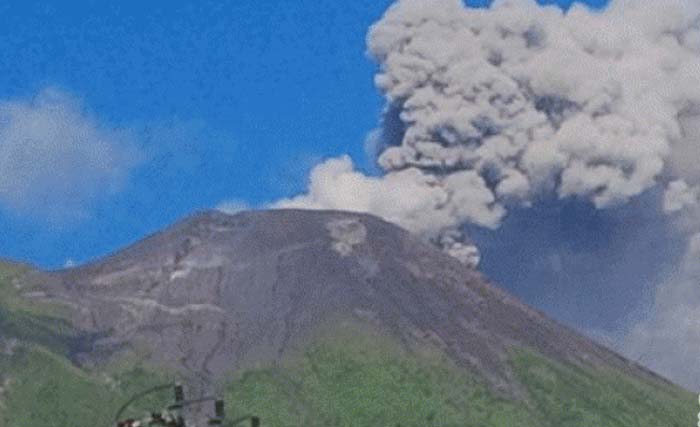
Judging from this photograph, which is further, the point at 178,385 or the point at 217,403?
the point at 178,385
